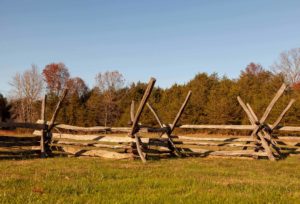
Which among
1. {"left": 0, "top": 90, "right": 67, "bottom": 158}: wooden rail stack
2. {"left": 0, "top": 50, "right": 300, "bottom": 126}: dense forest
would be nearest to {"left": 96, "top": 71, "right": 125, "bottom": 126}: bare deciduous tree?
{"left": 0, "top": 50, "right": 300, "bottom": 126}: dense forest

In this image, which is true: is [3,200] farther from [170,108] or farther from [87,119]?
[87,119]

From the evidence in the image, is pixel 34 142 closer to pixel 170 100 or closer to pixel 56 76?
pixel 170 100

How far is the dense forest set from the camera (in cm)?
3306

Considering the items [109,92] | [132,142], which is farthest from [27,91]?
[132,142]

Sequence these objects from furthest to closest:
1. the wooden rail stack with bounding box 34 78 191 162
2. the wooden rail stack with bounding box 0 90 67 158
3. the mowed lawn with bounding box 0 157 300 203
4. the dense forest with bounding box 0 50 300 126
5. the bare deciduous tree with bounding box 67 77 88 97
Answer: the bare deciduous tree with bounding box 67 77 88 97 < the dense forest with bounding box 0 50 300 126 < the wooden rail stack with bounding box 0 90 67 158 < the wooden rail stack with bounding box 34 78 191 162 < the mowed lawn with bounding box 0 157 300 203

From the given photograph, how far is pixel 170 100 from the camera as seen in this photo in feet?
125

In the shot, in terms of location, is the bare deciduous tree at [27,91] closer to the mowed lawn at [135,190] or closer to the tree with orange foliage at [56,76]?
the tree with orange foliage at [56,76]

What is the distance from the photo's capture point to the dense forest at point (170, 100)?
3306 centimetres

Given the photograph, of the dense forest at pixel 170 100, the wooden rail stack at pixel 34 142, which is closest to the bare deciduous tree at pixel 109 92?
the dense forest at pixel 170 100

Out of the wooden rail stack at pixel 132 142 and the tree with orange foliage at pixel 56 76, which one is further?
the tree with orange foliage at pixel 56 76

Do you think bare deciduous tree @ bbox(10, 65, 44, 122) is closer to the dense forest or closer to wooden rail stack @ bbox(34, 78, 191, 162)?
the dense forest

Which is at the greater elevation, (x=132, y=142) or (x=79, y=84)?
(x=79, y=84)

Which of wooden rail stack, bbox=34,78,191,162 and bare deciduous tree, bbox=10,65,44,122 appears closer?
wooden rail stack, bbox=34,78,191,162

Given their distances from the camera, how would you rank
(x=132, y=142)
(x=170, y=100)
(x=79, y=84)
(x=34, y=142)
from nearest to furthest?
1. (x=132, y=142)
2. (x=34, y=142)
3. (x=170, y=100)
4. (x=79, y=84)
